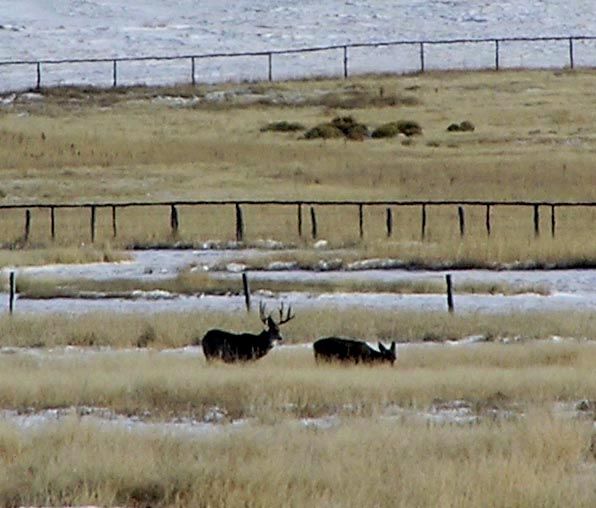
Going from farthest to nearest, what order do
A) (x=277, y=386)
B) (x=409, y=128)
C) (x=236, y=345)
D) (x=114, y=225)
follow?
(x=409, y=128) → (x=114, y=225) → (x=236, y=345) → (x=277, y=386)

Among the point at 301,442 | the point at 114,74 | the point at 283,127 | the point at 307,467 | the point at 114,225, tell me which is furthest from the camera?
the point at 114,74

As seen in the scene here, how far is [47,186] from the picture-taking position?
145ft

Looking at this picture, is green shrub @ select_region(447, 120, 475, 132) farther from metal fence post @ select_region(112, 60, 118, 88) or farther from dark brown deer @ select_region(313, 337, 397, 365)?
dark brown deer @ select_region(313, 337, 397, 365)

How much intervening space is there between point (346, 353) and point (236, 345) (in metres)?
1.29

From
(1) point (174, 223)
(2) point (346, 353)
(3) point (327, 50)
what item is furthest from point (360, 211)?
(3) point (327, 50)

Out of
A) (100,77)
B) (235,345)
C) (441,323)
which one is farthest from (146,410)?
(100,77)

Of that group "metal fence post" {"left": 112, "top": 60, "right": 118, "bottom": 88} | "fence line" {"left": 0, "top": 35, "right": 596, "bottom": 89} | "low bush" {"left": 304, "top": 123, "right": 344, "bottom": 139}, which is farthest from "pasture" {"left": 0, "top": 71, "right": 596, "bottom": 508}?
"fence line" {"left": 0, "top": 35, "right": 596, "bottom": 89}

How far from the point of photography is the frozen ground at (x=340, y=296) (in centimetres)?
2472

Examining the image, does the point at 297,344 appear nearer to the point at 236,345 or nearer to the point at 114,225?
the point at 236,345

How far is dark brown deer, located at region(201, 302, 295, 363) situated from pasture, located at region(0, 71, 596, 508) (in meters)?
0.16

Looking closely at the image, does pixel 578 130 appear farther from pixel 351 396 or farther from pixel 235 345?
pixel 351 396

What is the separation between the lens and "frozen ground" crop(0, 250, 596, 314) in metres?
24.7

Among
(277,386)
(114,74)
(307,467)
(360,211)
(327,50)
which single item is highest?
(327,50)

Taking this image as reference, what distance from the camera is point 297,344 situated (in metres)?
21.0
